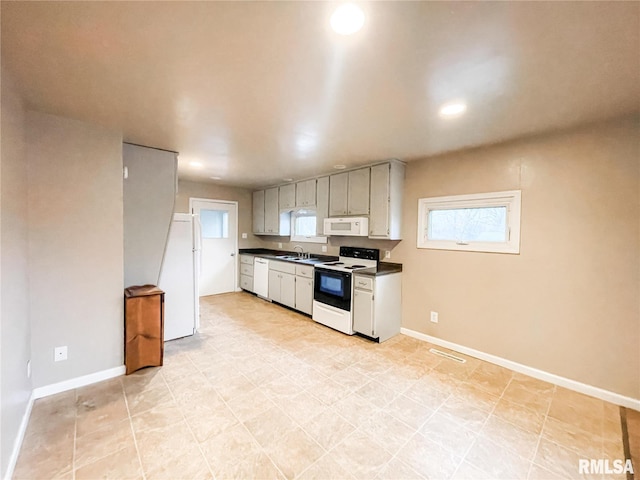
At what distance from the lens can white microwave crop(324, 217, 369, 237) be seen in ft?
12.5

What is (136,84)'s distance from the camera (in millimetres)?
1781

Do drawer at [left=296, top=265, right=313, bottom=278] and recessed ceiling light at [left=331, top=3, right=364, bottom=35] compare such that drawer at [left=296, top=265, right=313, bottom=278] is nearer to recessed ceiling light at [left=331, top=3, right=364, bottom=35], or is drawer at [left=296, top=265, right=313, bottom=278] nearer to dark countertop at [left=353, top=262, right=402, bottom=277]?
dark countertop at [left=353, top=262, right=402, bottom=277]

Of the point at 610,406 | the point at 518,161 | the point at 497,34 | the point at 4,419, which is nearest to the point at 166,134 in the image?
the point at 4,419

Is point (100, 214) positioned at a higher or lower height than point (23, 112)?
lower

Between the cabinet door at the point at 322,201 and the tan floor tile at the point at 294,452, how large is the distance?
3061 mm

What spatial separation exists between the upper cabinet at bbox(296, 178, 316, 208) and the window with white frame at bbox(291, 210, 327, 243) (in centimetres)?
33

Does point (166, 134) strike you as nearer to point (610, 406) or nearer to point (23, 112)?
point (23, 112)

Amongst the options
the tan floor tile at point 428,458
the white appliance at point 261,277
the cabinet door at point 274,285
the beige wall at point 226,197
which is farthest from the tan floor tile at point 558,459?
the beige wall at point 226,197

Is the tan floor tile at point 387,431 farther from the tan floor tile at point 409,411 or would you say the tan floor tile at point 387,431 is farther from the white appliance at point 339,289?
the white appliance at point 339,289

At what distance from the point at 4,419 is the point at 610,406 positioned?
13.8 feet

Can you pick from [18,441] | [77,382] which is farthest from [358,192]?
A: [18,441]

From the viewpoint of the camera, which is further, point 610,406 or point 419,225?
point 419,225

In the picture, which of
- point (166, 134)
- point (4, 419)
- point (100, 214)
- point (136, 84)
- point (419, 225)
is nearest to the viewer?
point (4, 419)

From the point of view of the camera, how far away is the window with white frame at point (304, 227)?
204 inches
